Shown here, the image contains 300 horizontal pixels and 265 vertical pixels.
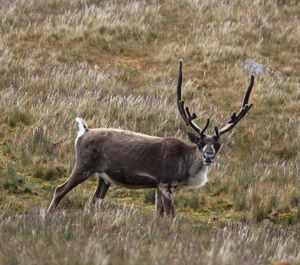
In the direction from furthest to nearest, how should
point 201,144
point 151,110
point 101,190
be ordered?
point 151,110, point 101,190, point 201,144

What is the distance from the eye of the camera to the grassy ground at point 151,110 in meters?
6.96

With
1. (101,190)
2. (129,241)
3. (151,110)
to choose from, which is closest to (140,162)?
(101,190)

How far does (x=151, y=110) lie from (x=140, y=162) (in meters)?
4.51

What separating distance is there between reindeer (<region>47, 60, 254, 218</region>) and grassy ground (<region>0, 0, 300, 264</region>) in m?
0.40

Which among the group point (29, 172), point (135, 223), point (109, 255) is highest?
point (109, 255)

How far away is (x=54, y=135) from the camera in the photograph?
11742 mm

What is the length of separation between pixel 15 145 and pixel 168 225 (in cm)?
425

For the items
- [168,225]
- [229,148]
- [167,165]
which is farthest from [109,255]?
[229,148]

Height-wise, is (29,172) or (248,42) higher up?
(248,42)

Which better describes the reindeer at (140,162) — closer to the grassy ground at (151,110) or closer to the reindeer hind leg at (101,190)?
the reindeer hind leg at (101,190)

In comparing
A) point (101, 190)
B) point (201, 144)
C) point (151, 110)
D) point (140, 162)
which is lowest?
point (101, 190)

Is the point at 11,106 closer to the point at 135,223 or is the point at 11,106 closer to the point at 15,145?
the point at 15,145

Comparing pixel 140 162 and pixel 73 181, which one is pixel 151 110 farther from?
pixel 73 181

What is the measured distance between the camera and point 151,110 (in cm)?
1352
